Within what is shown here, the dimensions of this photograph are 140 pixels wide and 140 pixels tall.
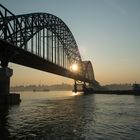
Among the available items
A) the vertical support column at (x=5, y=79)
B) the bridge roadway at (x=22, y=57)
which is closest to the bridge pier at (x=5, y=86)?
the vertical support column at (x=5, y=79)

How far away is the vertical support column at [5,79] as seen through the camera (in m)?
58.3

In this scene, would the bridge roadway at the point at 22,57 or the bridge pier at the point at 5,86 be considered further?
the bridge roadway at the point at 22,57

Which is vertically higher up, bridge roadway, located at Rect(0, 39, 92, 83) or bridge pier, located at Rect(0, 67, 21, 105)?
bridge roadway, located at Rect(0, 39, 92, 83)

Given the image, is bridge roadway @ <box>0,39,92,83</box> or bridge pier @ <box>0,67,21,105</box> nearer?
bridge pier @ <box>0,67,21,105</box>

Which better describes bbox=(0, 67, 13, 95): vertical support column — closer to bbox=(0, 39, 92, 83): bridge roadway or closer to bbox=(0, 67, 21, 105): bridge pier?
bbox=(0, 67, 21, 105): bridge pier

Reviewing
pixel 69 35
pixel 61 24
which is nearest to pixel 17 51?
pixel 61 24

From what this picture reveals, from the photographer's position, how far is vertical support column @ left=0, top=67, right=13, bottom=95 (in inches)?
2296

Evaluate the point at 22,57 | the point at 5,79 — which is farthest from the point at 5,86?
the point at 22,57

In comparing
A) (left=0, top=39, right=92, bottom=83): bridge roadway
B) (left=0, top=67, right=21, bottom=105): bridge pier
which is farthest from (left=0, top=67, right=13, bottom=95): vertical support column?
(left=0, top=39, right=92, bottom=83): bridge roadway

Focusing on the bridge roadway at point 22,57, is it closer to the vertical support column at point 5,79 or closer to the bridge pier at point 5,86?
the vertical support column at point 5,79

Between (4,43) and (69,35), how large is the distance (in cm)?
7217

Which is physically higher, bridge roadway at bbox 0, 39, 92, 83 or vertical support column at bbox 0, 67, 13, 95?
bridge roadway at bbox 0, 39, 92, 83

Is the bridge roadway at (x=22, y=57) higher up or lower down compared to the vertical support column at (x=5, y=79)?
higher up

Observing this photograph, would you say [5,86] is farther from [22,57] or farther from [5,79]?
[22,57]
